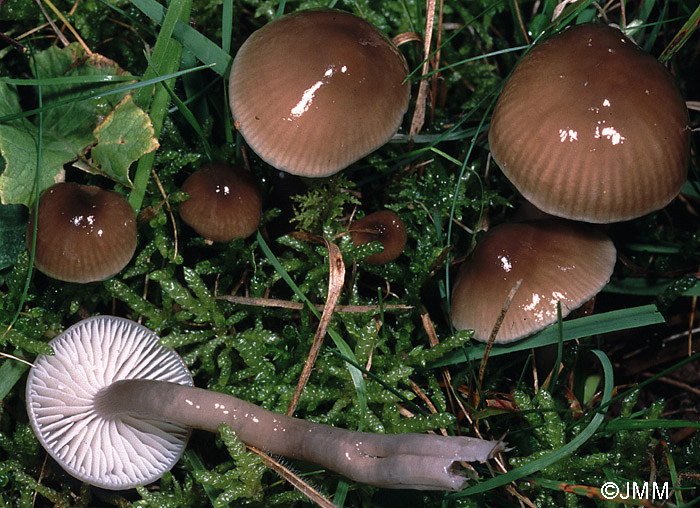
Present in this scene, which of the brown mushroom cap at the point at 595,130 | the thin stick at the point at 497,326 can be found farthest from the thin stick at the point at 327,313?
the brown mushroom cap at the point at 595,130

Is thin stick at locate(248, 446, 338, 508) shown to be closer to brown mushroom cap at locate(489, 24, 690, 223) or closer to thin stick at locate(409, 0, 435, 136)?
brown mushroom cap at locate(489, 24, 690, 223)

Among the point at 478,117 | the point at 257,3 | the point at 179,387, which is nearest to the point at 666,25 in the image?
the point at 478,117

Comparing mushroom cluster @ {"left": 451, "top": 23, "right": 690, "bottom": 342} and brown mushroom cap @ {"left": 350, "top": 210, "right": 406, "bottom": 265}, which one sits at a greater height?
mushroom cluster @ {"left": 451, "top": 23, "right": 690, "bottom": 342}

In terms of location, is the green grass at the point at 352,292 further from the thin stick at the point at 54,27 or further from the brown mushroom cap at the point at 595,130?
the brown mushroom cap at the point at 595,130

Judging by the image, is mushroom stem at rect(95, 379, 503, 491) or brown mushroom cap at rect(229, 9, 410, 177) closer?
mushroom stem at rect(95, 379, 503, 491)

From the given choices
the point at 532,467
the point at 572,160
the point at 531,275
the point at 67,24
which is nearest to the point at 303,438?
the point at 532,467

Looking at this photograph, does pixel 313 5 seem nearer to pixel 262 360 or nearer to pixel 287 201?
pixel 287 201

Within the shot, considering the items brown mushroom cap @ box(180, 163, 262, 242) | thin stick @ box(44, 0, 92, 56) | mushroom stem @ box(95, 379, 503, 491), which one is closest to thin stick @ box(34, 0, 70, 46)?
thin stick @ box(44, 0, 92, 56)
